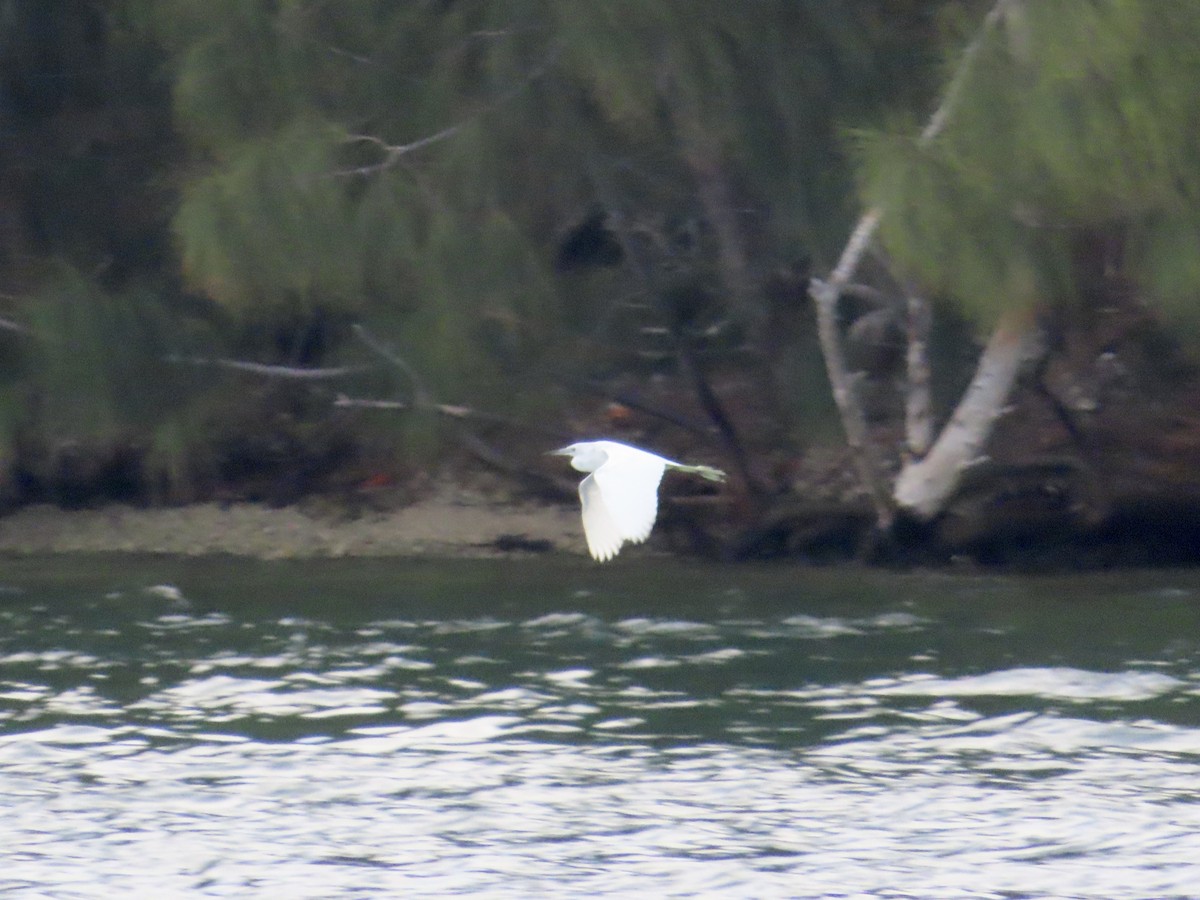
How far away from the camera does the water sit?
17.5 feet

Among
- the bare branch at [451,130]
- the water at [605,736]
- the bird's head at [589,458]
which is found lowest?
the water at [605,736]

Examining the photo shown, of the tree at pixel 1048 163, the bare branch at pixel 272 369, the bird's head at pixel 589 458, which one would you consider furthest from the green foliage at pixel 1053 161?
the bare branch at pixel 272 369

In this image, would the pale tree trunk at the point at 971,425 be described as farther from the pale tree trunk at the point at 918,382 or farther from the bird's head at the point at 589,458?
the bird's head at the point at 589,458

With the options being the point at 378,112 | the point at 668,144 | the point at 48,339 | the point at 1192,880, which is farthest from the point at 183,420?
the point at 1192,880

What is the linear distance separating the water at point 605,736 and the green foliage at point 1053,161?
150cm

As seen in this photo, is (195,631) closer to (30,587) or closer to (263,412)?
(30,587)

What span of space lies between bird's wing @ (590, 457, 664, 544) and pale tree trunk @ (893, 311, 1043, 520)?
3.16 metres

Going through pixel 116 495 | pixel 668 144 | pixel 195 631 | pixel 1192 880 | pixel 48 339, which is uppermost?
pixel 668 144

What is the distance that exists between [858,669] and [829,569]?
2210 mm

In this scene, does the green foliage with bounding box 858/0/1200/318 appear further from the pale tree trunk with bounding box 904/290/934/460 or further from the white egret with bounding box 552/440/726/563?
the white egret with bounding box 552/440/726/563

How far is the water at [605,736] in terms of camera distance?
5.34 m

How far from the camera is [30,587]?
975 centimetres

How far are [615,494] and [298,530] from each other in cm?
497

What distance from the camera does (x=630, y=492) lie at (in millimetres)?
6426
